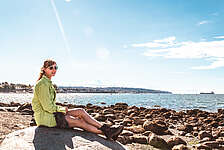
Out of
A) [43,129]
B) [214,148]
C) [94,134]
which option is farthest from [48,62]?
[214,148]

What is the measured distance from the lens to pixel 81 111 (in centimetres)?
652

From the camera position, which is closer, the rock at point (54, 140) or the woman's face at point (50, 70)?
the rock at point (54, 140)

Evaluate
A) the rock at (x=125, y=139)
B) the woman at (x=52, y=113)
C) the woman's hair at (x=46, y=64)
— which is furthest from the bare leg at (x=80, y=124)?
the rock at (x=125, y=139)

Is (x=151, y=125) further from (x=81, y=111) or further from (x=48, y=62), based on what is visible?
(x=48, y=62)

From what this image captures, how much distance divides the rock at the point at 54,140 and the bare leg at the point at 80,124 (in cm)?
13

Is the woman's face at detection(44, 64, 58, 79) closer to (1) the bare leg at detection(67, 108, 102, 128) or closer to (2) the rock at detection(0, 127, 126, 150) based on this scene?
(1) the bare leg at detection(67, 108, 102, 128)

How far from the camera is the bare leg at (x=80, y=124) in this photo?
644 cm

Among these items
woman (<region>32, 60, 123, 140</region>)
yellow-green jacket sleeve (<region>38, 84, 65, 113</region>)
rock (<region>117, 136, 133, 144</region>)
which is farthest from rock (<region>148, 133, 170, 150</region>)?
yellow-green jacket sleeve (<region>38, 84, 65, 113</region>)

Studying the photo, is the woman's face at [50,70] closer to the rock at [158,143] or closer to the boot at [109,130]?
the boot at [109,130]

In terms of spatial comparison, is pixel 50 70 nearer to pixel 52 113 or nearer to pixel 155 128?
pixel 52 113

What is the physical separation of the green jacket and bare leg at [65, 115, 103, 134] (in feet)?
1.14

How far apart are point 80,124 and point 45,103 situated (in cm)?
117

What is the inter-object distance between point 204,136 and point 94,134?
8.26m

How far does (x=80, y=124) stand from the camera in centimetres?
651
